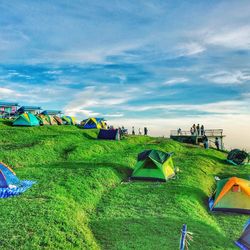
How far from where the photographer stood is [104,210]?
19.8m

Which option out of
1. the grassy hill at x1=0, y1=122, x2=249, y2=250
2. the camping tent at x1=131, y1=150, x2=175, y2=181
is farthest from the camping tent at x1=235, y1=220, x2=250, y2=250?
the camping tent at x1=131, y1=150, x2=175, y2=181

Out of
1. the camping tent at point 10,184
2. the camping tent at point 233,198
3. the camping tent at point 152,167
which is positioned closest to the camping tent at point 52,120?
the camping tent at point 152,167

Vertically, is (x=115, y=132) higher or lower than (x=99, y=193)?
higher

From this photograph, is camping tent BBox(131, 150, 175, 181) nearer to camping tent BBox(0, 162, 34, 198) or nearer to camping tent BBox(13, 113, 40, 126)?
camping tent BBox(0, 162, 34, 198)

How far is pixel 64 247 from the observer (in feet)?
44.3

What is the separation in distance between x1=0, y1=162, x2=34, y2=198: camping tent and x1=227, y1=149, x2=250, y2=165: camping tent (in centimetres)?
3218

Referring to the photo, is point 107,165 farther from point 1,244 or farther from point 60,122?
point 60,122

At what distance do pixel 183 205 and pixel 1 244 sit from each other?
1223cm

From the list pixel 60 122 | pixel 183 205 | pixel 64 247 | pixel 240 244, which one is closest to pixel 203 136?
pixel 60 122

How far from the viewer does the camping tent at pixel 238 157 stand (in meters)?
45.8

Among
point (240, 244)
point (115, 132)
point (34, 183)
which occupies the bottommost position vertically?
point (240, 244)

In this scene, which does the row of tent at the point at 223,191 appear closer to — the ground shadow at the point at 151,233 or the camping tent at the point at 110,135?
the ground shadow at the point at 151,233

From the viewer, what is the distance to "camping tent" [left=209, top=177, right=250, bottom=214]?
2206 centimetres

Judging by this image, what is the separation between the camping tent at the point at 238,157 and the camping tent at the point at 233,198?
2429 centimetres
